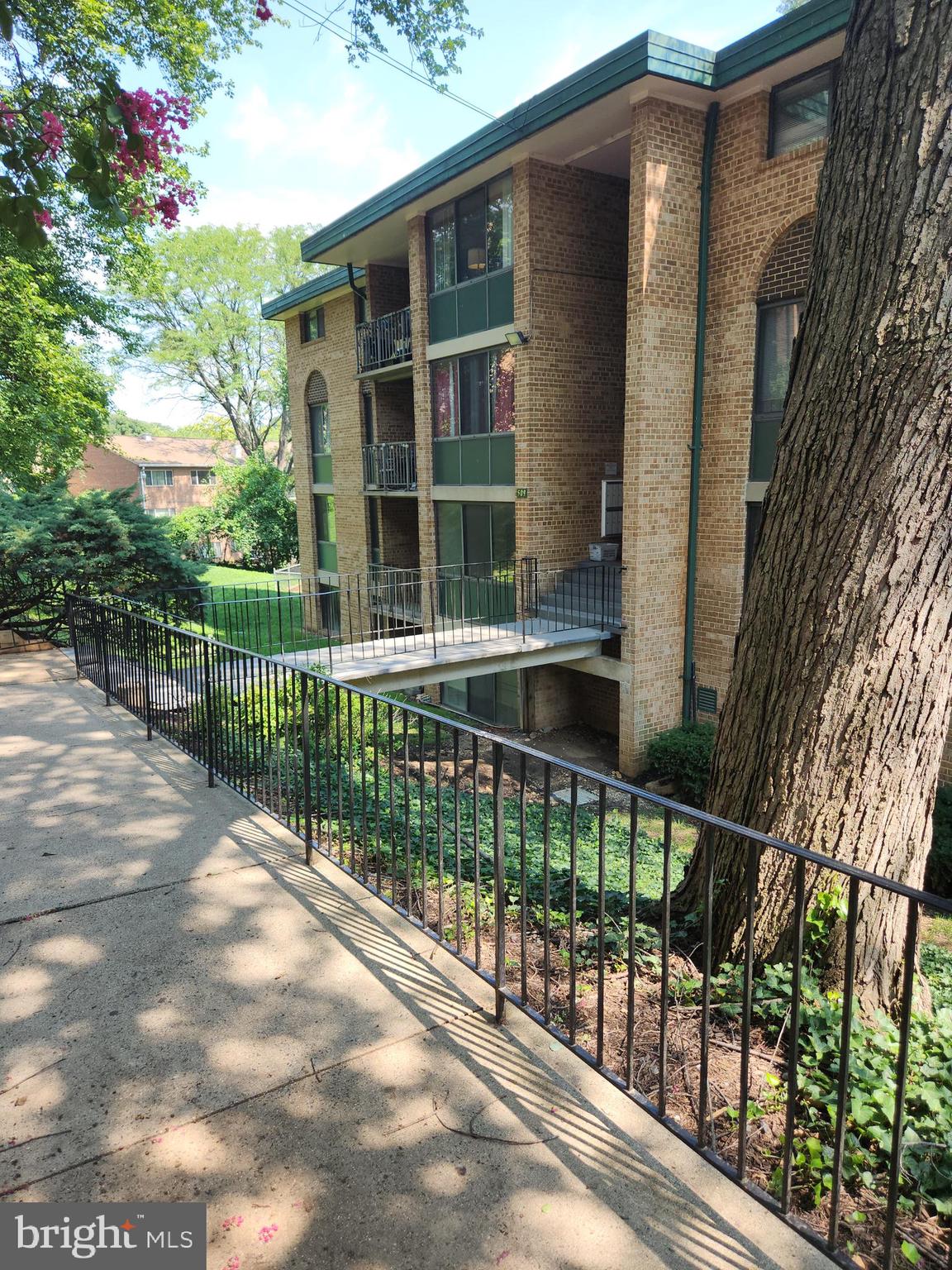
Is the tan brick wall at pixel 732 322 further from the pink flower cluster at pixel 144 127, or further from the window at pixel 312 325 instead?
the window at pixel 312 325

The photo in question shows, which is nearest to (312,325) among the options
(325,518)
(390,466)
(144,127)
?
(325,518)

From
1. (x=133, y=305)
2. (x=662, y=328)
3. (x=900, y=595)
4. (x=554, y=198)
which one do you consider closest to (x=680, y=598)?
(x=662, y=328)

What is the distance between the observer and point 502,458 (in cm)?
1370

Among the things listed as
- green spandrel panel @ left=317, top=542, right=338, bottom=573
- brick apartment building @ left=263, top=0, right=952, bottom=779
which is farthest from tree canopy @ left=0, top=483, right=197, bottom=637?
green spandrel panel @ left=317, top=542, right=338, bottom=573

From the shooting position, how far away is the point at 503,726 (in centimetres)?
1448

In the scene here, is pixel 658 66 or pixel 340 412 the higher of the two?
pixel 658 66

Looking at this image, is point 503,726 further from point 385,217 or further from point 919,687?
point 919,687

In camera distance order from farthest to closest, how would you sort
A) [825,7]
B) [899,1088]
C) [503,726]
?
[503,726] < [825,7] < [899,1088]

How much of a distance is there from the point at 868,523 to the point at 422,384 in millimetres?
13313

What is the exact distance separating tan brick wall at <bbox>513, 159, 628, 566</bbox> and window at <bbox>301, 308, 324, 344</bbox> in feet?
30.8

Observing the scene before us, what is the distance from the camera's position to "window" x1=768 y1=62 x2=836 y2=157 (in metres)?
9.67

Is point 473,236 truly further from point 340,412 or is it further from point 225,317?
point 225,317

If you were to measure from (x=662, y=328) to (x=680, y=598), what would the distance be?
12.7 feet

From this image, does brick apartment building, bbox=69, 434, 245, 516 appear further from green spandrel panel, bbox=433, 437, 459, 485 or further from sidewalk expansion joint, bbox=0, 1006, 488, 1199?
sidewalk expansion joint, bbox=0, 1006, 488, 1199
